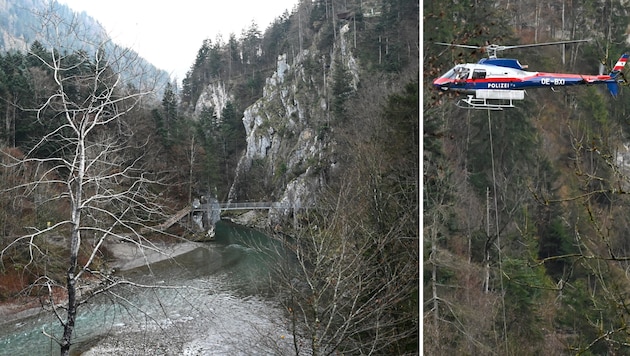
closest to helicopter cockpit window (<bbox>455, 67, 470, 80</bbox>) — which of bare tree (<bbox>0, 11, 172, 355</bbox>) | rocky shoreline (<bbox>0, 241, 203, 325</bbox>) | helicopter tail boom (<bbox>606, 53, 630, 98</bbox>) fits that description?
helicopter tail boom (<bbox>606, 53, 630, 98</bbox>)

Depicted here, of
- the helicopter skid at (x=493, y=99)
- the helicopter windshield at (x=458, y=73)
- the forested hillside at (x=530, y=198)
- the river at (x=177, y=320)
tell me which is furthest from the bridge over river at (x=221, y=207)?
the helicopter skid at (x=493, y=99)

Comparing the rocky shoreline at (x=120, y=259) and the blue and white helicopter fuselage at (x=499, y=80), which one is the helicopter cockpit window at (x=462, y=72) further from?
the rocky shoreline at (x=120, y=259)

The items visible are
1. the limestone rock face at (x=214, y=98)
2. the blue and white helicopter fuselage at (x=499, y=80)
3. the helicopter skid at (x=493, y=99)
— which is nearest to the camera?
the blue and white helicopter fuselage at (x=499, y=80)

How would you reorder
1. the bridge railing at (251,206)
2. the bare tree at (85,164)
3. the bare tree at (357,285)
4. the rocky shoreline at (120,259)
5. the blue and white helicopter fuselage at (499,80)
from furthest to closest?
the bridge railing at (251,206)
the rocky shoreline at (120,259)
the bare tree at (85,164)
the bare tree at (357,285)
the blue and white helicopter fuselage at (499,80)

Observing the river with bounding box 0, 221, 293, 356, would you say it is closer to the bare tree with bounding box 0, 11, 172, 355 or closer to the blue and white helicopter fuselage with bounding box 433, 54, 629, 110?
the bare tree with bounding box 0, 11, 172, 355

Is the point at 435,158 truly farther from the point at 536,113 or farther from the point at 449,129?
the point at 536,113

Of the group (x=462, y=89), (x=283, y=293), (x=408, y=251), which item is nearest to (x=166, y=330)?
(x=283, y=293)

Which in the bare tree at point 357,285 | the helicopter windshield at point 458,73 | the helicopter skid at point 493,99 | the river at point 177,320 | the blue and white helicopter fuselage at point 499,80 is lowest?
the river at point 177,320
